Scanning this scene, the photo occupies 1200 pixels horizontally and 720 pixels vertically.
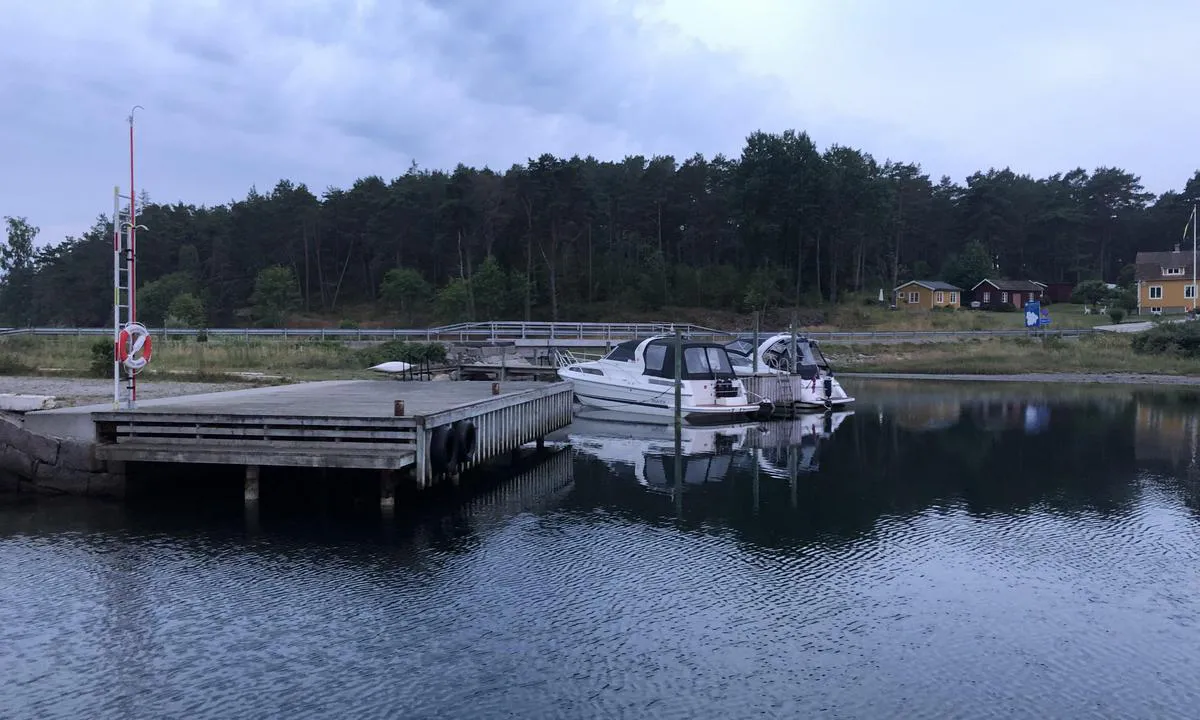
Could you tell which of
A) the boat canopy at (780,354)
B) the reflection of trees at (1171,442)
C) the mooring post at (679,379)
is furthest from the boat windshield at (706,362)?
the reflection of trees at (1171,442)

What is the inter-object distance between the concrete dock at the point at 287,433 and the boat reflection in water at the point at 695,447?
399 cm

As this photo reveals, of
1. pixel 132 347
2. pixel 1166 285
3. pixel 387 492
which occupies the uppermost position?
pixel 1166 285

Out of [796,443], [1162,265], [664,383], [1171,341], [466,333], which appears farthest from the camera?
[1162,265]

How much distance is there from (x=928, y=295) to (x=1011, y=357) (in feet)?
79.3

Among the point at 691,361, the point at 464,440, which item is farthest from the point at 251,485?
the point at 691,361

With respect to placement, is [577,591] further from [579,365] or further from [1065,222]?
[1065,222]

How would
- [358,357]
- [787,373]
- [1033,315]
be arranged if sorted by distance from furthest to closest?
1. [1033,315]
2. [358,357]
3. [787,373]

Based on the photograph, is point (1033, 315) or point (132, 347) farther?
point (1033, 315)

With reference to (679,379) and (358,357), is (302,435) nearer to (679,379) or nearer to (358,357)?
(679,379)

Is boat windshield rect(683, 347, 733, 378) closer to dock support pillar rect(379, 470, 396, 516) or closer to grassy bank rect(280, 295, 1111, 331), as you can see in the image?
dock support pillar rect(379, 470, 396, 516)

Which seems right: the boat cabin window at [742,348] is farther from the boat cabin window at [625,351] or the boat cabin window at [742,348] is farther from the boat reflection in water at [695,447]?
the boat cabin window at [625,351]

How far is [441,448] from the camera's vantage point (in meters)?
13.4

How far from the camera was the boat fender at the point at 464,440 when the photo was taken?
14.2 m

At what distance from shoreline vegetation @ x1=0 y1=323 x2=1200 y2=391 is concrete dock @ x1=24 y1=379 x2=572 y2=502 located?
1015 cm
